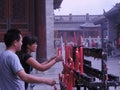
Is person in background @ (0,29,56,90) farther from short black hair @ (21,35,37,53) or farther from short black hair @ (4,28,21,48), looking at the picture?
short black hair @ (21,35,37,53)

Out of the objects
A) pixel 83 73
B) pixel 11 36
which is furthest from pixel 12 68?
pixel 83 73

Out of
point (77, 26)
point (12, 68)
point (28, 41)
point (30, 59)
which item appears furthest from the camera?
point (77, 26)

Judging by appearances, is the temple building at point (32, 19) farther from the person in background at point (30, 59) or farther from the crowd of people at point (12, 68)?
Result: the crowd of people at point (12, 68)

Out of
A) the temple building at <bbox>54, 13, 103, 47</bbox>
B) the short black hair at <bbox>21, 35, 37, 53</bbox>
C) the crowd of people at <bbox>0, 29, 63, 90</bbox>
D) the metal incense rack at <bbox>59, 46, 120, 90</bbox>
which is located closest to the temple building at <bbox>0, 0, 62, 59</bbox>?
the metal incense rack at <bbox>59, 46, 120, 90</bbox>

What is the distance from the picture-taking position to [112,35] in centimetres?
3378

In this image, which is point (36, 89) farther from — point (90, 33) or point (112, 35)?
point (90, 33)

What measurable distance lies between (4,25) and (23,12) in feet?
2.44

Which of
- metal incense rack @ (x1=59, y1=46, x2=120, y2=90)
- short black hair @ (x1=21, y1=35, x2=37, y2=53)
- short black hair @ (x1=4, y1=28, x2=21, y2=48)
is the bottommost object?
metal incense rack @ (x1=59, y1=46, x2=120, y2=90)

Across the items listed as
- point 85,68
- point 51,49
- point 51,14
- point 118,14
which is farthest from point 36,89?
point 118,14

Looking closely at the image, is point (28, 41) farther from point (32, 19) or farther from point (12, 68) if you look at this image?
point (32, 19)

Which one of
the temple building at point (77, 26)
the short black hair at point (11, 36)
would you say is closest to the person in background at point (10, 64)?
the short black hair at point (11, 36)

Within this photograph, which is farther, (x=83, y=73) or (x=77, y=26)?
(x=77, y=26)

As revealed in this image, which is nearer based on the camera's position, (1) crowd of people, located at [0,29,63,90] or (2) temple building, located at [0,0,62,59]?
(1) crowd of people, located at [0,29,63,90]

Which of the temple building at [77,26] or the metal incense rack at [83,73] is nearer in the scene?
the metal incense rack at [83,73]
